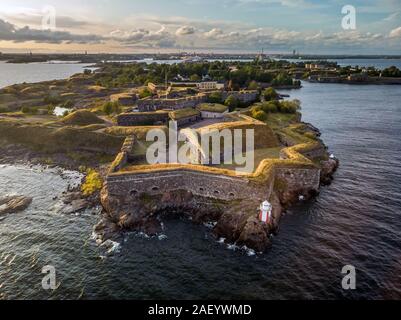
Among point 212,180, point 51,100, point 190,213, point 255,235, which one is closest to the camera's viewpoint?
point 255,235

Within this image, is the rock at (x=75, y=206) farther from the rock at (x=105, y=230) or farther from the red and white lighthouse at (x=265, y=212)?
the red and white lighthouse at (x=265, y=212)

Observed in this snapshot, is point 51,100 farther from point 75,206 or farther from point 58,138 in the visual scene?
point 75,206

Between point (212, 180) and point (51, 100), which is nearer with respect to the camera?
point (212, 180)

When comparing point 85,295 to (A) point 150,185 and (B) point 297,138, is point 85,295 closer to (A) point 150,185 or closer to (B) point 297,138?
(A) point 150,185

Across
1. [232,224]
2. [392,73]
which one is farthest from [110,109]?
[392,73]

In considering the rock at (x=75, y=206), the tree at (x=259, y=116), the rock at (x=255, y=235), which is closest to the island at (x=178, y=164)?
the rock at (x=255, y=235)

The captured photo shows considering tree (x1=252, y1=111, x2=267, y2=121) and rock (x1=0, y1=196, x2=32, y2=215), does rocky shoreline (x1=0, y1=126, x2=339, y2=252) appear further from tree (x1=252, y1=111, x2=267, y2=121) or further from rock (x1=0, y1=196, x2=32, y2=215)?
tree (x1=252, y1=111, x2=267, y2=121)
